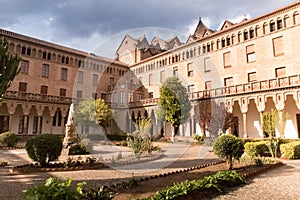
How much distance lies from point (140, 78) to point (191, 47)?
11428mm

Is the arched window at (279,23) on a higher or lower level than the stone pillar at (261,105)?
higher

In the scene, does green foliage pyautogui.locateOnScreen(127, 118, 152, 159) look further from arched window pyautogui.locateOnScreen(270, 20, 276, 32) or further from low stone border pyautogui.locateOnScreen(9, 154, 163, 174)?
arched window pyautogui.locateOnScreen(270, 20, 276, 32)

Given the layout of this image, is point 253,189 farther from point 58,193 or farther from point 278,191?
point 58,193

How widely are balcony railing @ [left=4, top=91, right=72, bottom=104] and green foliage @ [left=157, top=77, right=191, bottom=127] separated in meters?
14.0

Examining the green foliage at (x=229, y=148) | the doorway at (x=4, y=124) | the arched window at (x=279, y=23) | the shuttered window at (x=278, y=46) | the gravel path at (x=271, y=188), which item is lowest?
the gravel path at (x=271, y=188)

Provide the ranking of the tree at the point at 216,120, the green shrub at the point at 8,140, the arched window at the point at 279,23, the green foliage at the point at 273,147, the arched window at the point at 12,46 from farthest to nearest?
the arched window at the point at 12,46
the arched window at the point at 279,23
the tree at the point at 216,120
the green shrub at the point at 8,140
the green foliage at the point at 273,147

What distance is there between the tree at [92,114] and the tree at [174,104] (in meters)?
7.01

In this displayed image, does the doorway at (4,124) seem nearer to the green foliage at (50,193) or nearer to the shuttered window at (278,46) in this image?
the green foliage at (50,193)

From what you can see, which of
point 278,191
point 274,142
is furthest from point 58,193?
point 274,142

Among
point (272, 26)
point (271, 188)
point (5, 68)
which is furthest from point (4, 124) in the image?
point (272, 26)

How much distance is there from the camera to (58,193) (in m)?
3.58

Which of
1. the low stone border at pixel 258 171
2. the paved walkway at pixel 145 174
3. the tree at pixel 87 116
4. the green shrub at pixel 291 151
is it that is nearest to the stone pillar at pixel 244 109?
the green shrub at pixel 291 151

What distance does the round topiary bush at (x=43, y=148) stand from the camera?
9180mm

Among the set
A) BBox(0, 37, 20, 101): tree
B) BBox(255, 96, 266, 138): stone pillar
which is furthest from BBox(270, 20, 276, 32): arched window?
BBox(0, 37, 20, 101): tree
